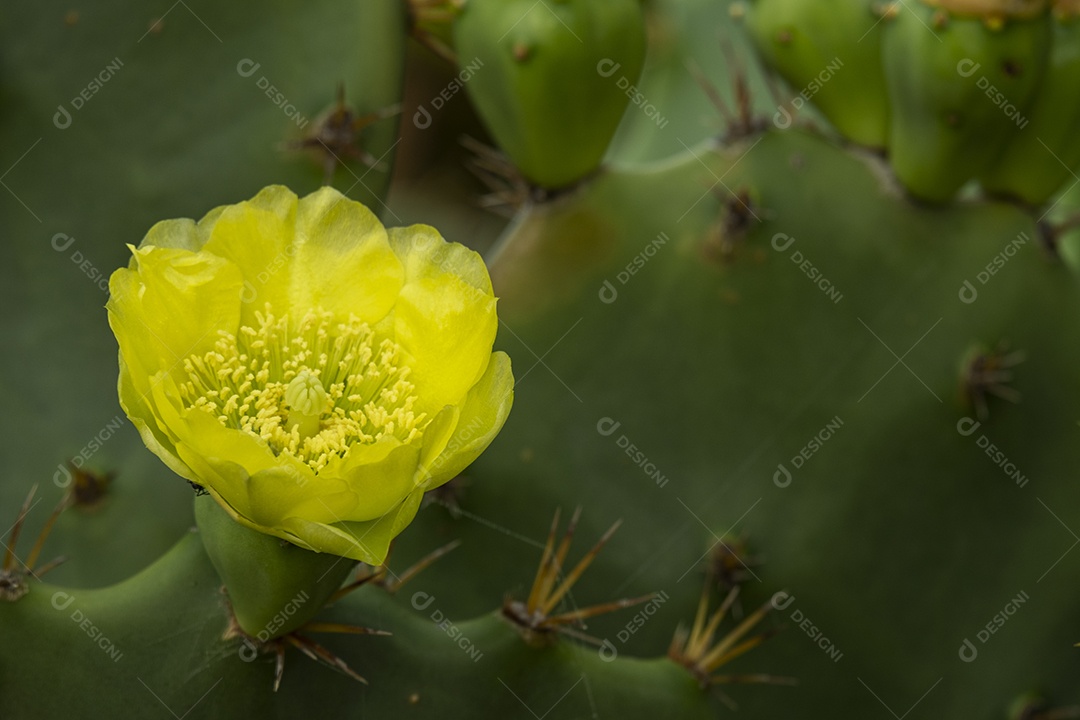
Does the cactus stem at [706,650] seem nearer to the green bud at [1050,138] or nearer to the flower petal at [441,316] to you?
the flower petal at [441,316]

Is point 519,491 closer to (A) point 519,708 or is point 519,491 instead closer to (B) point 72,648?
(A) point 519,708

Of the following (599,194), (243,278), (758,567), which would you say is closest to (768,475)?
(758,567)

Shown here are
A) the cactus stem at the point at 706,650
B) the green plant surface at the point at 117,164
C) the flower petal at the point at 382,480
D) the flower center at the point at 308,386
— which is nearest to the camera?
the flower petal at the point at 382,480

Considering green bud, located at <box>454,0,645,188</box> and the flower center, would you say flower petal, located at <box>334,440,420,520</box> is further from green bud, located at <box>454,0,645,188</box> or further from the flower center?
green bud, located at <box>454,0,645,188</box>

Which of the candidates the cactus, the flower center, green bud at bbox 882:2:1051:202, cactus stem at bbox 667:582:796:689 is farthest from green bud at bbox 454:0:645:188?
cactus stem at bbox 667:582:796:689

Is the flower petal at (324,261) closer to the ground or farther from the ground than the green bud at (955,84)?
farther from the ground

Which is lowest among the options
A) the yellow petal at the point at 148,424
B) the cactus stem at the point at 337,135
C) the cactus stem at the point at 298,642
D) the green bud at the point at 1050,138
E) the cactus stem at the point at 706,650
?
the cactus stem at the point at 706,650

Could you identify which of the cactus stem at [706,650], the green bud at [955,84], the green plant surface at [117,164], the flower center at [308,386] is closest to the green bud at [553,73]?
the green plant surface at [117,164]
